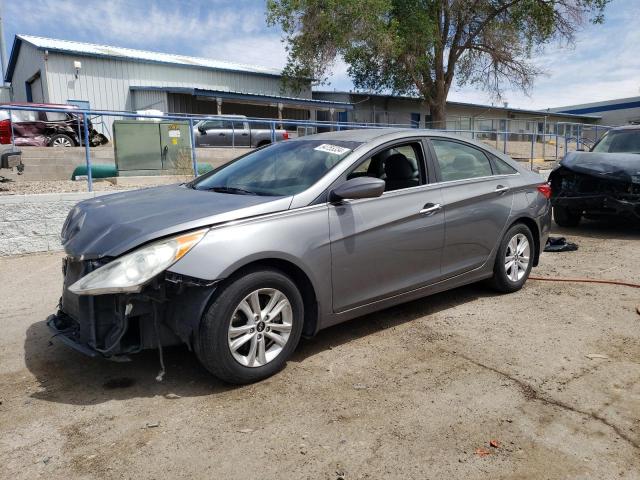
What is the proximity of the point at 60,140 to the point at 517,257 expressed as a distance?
14.6 meters

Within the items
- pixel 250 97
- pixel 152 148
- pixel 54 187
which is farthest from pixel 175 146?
pixel 250 97

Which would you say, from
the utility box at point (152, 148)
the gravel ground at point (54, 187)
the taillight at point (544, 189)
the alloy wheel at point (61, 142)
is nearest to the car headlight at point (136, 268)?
the taillight at point (544, 189)

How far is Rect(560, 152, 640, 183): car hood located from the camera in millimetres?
7602

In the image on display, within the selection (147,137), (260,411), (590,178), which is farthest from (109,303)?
(147,137)

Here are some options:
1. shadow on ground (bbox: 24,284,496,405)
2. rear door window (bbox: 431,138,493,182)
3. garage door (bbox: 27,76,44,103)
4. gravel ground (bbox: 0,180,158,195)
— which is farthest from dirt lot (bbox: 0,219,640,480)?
garage door (bbox: 27,76,44,103)

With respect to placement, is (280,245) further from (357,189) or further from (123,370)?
(123,370)

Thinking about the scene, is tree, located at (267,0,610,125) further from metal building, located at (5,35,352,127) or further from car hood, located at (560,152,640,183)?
car hood, located at (560,152,640,183)

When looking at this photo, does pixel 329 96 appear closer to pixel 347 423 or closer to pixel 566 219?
pixel 566 219

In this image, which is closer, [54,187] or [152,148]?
[54,187]

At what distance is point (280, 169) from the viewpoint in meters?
4.14

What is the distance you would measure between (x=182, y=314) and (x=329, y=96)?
103 ft

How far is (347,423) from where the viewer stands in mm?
2887

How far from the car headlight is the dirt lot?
0.72m

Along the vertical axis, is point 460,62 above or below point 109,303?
above
